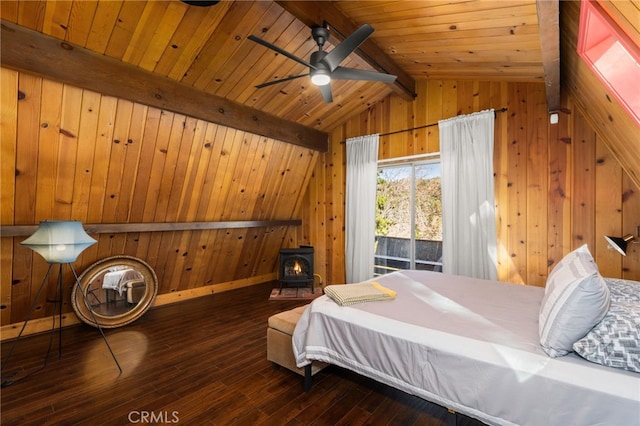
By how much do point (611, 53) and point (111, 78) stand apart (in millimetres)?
3332

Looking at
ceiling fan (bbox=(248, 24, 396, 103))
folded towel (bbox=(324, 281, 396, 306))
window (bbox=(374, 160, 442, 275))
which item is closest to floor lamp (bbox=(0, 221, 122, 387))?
folded towel (bbox=(324, 281, 396, 306))

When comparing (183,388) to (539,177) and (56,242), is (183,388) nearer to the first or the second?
(56,242)

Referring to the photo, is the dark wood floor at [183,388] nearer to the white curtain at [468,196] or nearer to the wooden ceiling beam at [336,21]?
the white curtain at [468,196]

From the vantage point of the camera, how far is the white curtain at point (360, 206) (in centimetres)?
434

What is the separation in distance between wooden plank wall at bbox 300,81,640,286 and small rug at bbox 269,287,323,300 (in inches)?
96.9

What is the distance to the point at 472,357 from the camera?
1.43m

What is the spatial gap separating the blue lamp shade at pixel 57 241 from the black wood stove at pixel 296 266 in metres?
2.58

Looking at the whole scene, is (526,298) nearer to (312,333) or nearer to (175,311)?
(312,333)

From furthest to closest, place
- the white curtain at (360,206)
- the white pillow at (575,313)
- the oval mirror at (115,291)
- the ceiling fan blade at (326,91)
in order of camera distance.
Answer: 1. the white curtain at (360,206)
2. the oval mirror at (115,291)
3. the ceiling fan blade at (326,91)
4. the white pillow at (575,313)

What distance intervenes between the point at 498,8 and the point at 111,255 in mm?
4381

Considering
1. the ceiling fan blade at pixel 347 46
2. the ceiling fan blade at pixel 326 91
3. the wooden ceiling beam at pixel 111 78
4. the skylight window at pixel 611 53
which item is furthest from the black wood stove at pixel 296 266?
the skylight window at pixel 611 53

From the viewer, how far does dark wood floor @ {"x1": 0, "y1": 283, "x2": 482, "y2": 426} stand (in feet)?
6.20

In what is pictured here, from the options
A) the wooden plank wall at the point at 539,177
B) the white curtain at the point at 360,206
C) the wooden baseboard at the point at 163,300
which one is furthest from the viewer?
the white curtain at the point at 360,206
